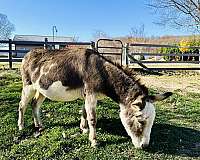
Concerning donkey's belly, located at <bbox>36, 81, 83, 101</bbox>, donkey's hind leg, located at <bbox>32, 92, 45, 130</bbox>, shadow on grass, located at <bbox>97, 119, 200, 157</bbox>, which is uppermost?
donkey's belly, located at <bbox>36, 81, 83, 101</bbox>

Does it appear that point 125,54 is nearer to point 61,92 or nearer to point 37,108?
point 37,108

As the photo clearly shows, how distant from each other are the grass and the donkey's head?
29 centimetres

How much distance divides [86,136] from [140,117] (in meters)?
1.38

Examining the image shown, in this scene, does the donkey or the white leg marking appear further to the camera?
the donkey

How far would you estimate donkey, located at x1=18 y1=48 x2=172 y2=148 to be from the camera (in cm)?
552

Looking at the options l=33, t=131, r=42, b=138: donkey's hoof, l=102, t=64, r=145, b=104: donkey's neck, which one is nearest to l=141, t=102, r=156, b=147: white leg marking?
l=102, t=64, r=145, b=104: donkey's neck

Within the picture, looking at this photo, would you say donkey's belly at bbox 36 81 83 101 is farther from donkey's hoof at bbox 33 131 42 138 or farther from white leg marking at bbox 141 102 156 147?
white leg marking at bbox 141 102 156 147

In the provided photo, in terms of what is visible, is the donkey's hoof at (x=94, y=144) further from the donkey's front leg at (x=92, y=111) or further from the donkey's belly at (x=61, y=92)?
the donkey's belly at (x=61, y=92)

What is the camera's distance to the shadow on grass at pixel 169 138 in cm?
592

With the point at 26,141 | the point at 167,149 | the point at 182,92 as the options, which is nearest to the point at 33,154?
the point at 26,141

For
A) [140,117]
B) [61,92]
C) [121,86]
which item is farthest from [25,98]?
[140,117]

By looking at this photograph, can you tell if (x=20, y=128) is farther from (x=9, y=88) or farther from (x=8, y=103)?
(x=9, y=88)

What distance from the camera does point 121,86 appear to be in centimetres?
583

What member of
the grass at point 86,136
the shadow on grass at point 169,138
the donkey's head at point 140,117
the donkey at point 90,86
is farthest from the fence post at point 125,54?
the donkey's head at point 140,117
